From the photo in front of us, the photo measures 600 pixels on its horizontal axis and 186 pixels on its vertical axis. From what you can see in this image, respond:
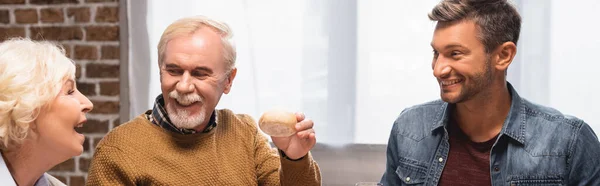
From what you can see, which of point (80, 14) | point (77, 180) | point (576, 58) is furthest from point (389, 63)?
point (77, 180)

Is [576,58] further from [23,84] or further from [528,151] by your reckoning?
[23,84]

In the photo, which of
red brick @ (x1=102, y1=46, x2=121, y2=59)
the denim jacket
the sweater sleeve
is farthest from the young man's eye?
red brick @ (x1=102, y1=46, x2=121, y2=59)

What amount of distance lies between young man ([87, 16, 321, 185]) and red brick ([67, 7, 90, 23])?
0.97 m

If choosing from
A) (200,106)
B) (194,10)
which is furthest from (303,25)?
(200,106)

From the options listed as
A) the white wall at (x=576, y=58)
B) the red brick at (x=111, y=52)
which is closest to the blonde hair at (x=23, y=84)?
the red brick at (x=111, y=52)

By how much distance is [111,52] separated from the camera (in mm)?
2555

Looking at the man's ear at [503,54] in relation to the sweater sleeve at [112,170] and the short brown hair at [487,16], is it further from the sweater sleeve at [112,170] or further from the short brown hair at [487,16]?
the sweater sleeve at [112,170]

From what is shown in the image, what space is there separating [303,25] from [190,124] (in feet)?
3.03

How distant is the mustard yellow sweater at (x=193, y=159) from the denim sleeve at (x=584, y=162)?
2.10 feet

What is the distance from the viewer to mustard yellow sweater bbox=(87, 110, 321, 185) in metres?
1.60

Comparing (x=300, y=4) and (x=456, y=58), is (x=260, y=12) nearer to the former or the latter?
(x=300, y=4)

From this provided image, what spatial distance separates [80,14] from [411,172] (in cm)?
148

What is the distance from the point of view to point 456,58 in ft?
5.42

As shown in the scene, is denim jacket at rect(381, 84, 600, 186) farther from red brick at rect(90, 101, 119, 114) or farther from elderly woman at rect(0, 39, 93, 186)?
red brick at rect(90, 101, 119, 114)
